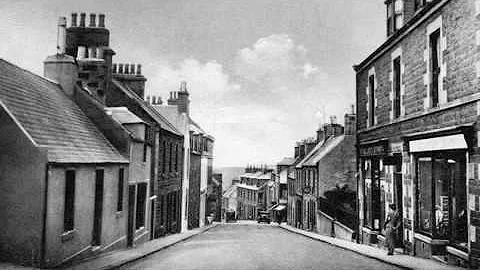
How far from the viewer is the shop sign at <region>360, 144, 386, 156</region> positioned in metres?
16.8

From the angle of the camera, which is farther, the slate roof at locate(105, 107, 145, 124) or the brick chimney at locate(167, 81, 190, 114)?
the brick chimney at locate(167, 81, 190, 114)

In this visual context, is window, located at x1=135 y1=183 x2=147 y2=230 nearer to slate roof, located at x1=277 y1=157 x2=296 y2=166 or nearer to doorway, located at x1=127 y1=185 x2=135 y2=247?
doorway, located at x1=127 y1=185 x2=135 y2=247

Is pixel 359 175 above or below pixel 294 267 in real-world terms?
above

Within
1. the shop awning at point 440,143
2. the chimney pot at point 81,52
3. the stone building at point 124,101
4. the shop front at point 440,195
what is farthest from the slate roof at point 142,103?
the shop front at point 440,195

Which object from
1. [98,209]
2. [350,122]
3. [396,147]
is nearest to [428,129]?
[396,147]

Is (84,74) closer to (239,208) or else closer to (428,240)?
(428,240)

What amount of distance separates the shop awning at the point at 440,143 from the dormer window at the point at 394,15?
16.6 feet

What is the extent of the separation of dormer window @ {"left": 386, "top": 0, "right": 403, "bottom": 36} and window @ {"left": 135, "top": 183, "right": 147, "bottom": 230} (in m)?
12.0

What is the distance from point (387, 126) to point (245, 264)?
7.96m

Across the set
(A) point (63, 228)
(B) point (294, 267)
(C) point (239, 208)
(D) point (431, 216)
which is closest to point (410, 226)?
(D) point (431, 216)

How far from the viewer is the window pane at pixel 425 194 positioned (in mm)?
13125

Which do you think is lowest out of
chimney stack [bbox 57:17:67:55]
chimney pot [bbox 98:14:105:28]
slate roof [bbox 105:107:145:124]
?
slate roof [bbox 105:107:145:124]

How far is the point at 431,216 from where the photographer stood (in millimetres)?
12781

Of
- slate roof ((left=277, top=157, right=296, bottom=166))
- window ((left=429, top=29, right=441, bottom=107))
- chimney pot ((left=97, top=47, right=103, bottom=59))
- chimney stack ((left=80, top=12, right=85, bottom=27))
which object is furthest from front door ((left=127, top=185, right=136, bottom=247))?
slate roof ((left=277, top=157, right=296, bottom=166))
